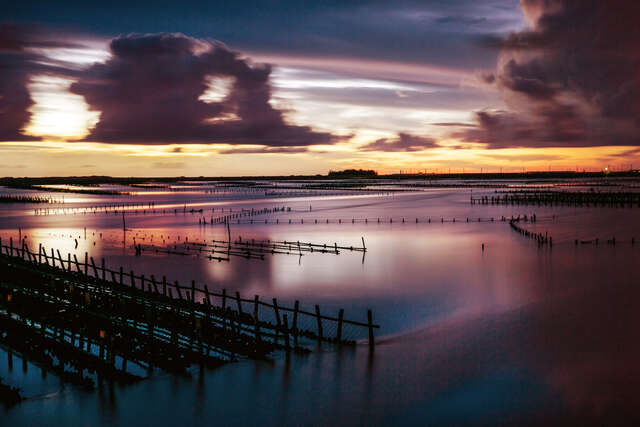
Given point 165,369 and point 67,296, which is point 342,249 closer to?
point 67,296

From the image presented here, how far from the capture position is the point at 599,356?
16016 millimetres

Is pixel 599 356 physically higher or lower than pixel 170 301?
lower

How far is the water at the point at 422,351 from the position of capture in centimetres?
1293

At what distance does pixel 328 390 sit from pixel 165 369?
4.41 metres

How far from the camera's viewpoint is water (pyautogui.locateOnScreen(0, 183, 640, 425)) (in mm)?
12930

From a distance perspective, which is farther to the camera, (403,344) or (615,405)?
(403,344)

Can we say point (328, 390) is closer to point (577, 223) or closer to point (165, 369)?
point (165, 369)

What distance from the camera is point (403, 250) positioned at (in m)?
38.5

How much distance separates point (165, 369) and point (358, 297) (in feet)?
36.8

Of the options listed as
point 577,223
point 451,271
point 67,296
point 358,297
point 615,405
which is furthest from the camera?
point 577,223

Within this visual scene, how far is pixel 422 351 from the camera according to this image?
55.0 ft

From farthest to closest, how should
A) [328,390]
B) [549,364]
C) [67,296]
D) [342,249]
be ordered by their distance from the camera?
[342,249] < [67,296] < [549,364] < [328,390]

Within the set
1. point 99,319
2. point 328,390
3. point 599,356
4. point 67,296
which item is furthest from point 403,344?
point 67,296

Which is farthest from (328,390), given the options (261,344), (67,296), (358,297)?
(67,296)
